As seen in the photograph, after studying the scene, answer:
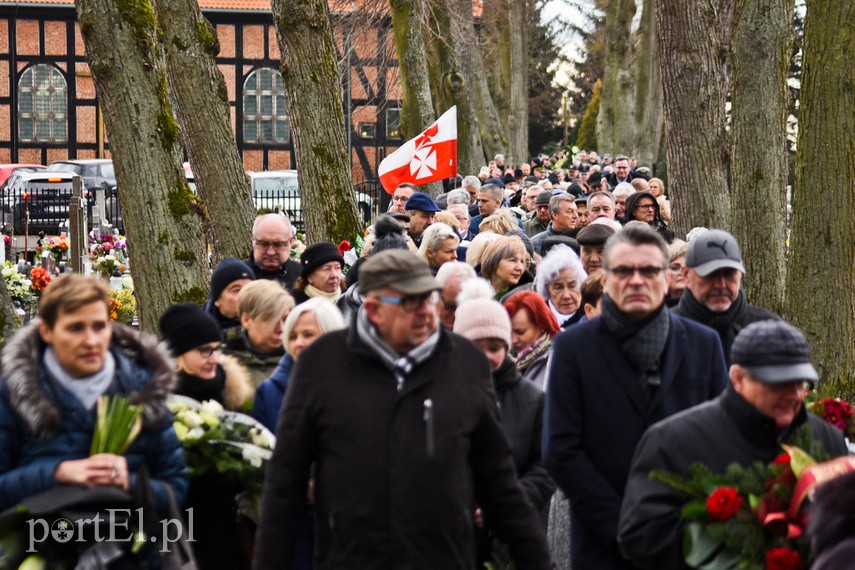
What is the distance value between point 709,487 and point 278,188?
3652 centimetres

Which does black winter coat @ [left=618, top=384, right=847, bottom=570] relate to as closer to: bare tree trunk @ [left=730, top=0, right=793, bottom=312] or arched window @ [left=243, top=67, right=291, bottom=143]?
bare tree trunk @ [left=730, top=0, right=793, bottom=312]

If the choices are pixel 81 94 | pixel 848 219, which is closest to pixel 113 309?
pixel 848 219

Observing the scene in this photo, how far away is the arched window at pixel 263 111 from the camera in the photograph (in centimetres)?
5497

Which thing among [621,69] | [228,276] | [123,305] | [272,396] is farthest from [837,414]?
[621,69]

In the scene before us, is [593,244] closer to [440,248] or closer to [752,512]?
[440,248]

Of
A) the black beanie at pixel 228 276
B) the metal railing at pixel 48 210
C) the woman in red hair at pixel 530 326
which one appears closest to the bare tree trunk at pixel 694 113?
the black beanie at pixel 228 276

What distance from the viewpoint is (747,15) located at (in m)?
12.1

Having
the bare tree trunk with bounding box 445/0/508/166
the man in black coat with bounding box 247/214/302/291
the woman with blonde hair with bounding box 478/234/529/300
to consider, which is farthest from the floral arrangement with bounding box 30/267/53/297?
the bare tree trunk with bounding box 445/0/508/166

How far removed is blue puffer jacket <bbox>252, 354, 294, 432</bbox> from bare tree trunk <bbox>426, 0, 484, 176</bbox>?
80.4ft

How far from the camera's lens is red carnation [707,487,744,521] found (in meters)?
4.46

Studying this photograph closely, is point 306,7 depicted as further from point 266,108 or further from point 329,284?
point 266,108

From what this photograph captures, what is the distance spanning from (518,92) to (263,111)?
12.5 meters

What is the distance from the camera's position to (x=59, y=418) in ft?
15.9

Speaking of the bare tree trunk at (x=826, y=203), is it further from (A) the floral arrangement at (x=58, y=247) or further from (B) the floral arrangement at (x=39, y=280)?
(A) the floral arrangement at (x=58, y=247)
